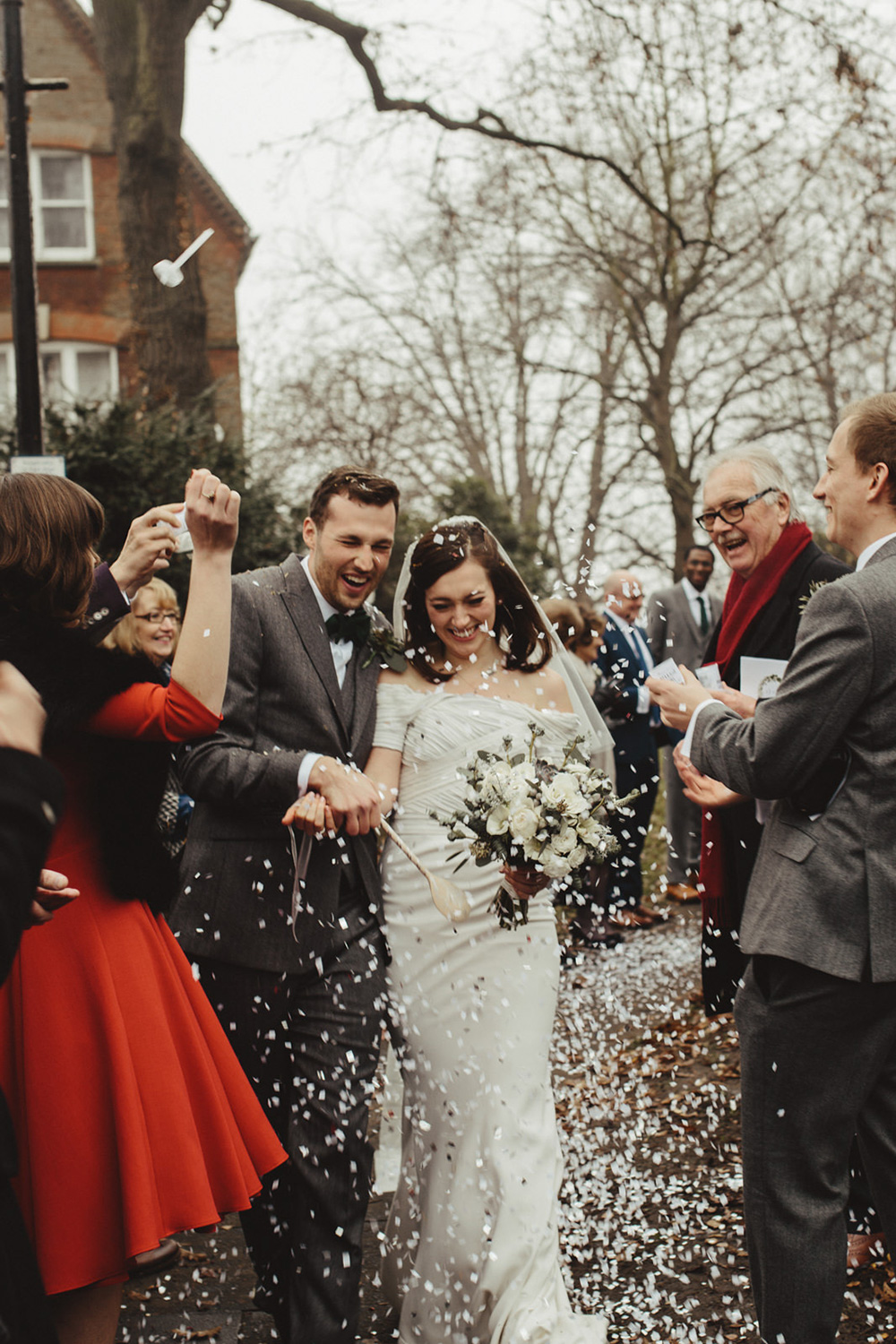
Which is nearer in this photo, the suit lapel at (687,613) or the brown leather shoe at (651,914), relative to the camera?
the brown leather shoe at (651,914)

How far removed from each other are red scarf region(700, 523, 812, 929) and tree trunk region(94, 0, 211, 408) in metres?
7.31

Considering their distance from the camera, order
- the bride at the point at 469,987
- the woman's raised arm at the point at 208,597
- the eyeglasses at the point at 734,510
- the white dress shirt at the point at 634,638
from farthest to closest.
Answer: the white dress shirt at the point at 634,638 < the eyeglasses at the point at 734,510 < the bride at the point at 469,987 < the woman's raised arm at the point at 208,597

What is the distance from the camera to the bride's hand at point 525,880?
3.47 m

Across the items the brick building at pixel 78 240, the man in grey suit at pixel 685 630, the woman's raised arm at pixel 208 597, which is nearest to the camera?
the woman's raised arm at pixel 208 597

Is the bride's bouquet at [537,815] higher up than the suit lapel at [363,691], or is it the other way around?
the suit lapel at [363,691]

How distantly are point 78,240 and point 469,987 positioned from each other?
68.2 feet

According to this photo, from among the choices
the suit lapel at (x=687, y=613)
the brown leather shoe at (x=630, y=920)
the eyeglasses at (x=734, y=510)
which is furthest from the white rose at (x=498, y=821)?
the suit lapel at (x=687, y=613)

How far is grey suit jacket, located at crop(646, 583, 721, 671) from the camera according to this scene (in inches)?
381

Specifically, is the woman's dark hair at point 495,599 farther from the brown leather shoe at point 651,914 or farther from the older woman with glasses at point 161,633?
the brown leather shoe at point 651,914

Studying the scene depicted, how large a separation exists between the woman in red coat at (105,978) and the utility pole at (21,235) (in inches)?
212

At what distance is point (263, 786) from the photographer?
131 inches

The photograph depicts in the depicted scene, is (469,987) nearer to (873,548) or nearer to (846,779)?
(846,779)

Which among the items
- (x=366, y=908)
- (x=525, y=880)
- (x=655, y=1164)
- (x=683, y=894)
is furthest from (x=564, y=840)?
(x=683, y=894)

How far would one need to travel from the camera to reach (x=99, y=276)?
20.8 metres
